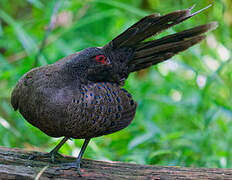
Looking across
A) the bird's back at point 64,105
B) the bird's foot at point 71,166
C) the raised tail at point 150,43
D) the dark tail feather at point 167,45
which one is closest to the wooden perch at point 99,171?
the bird's foot at point 71,166

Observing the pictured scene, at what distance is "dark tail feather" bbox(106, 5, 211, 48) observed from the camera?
3191mm

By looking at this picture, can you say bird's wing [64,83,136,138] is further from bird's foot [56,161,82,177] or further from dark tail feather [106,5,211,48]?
dark tail feather [106,5,211,48]

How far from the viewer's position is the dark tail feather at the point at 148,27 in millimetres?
3191

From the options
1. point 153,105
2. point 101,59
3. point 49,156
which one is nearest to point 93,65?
point 101,59

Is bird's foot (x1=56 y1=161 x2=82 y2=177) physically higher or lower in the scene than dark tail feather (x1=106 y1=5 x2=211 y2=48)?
lower

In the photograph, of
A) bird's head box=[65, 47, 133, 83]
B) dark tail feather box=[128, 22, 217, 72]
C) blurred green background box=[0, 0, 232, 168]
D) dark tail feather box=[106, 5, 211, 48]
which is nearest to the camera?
bird's head box=[65, 47, 133, 83]

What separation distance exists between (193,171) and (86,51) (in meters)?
1.40

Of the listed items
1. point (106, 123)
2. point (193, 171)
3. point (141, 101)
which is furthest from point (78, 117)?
point (141, 101)

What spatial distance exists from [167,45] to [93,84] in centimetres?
92

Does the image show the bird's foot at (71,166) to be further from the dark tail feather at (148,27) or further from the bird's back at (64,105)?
the dark tail feather at (148,27)

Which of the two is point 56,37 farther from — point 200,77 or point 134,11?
point 200,77

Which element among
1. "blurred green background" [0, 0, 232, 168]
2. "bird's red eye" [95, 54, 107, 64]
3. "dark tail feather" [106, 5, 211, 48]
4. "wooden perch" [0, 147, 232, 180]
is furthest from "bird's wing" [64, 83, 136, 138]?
"blurred green background" [0, 0, 232, 168]

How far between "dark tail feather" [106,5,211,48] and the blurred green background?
32 cm

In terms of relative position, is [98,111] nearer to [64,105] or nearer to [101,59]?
[64,105]
